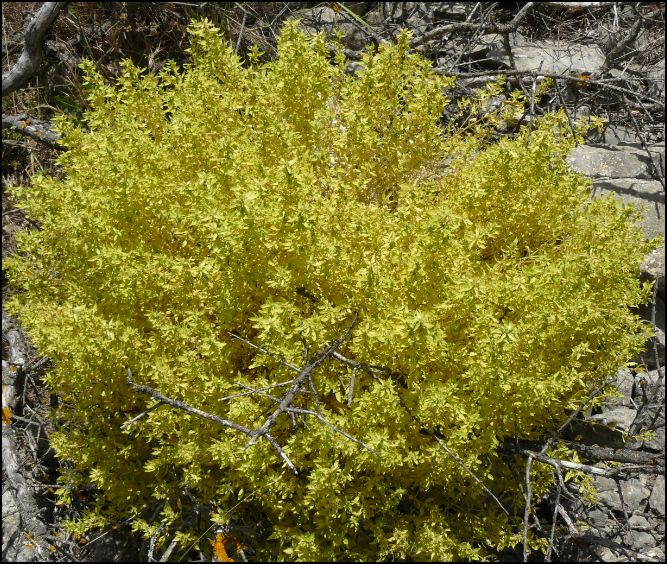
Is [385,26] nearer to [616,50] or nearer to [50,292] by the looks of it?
[616,50]

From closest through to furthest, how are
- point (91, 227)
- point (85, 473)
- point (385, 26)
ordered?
point (91, 227)
point (85, 473)
point (385, 26)

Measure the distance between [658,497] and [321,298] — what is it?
238cm

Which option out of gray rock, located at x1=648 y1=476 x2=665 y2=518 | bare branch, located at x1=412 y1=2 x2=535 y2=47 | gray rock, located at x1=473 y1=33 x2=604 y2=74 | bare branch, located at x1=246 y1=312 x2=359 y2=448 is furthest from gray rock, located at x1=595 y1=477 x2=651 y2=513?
bare branch, located at x1=412 y1=2 x2=535 y2=47

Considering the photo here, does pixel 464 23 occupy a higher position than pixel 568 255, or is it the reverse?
pixel 464 23

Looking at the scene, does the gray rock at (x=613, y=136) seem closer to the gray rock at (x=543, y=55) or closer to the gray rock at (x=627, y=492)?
the gray rock at (x=543, y=55)

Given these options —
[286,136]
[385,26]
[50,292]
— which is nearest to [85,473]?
[50,292]

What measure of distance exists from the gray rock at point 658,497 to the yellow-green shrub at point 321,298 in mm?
1145

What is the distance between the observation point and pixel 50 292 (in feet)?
10.3

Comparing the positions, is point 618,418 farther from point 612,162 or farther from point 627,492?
point 612,162

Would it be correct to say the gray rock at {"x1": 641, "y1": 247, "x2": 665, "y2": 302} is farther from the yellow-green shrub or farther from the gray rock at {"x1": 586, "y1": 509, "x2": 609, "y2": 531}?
the gray rock at {"x1": 586, "y1": 509, "x2": 609, "y2": 531}

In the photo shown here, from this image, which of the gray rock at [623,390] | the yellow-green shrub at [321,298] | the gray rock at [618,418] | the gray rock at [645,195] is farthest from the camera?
the gray rock at [645,195]

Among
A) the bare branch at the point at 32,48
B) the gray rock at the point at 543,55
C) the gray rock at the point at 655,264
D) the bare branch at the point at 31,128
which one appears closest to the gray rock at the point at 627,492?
the gray rock at the point at 655,264

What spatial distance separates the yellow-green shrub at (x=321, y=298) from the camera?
235 centimetres

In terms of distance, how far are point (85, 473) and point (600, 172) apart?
3516mm
